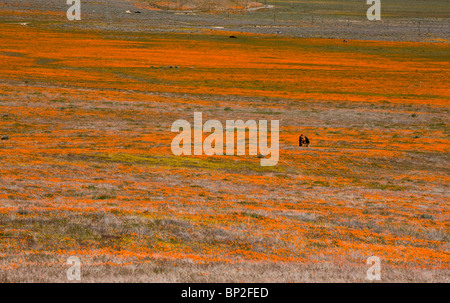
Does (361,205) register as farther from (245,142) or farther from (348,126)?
(348,126)

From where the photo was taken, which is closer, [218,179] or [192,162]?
[218,179]

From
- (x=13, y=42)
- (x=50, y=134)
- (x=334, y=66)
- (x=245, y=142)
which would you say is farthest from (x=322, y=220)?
(x=13, y=42)

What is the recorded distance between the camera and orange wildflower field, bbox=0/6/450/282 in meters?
16.3

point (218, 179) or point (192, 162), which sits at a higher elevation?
point (192, 162)

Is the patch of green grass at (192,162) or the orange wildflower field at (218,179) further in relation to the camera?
the patch of green grass at (192,162)

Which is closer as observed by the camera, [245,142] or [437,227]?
[437,227]

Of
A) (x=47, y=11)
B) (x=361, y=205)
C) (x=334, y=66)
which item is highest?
(x=47, y=11)

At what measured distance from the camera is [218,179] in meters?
31.5

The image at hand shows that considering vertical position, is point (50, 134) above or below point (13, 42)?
below

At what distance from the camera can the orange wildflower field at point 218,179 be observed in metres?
16.3

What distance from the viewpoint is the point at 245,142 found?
41.9m

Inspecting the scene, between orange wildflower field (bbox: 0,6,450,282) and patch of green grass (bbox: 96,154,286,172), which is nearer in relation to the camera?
orange wildflower field (bbox: 0,6,450,282)
